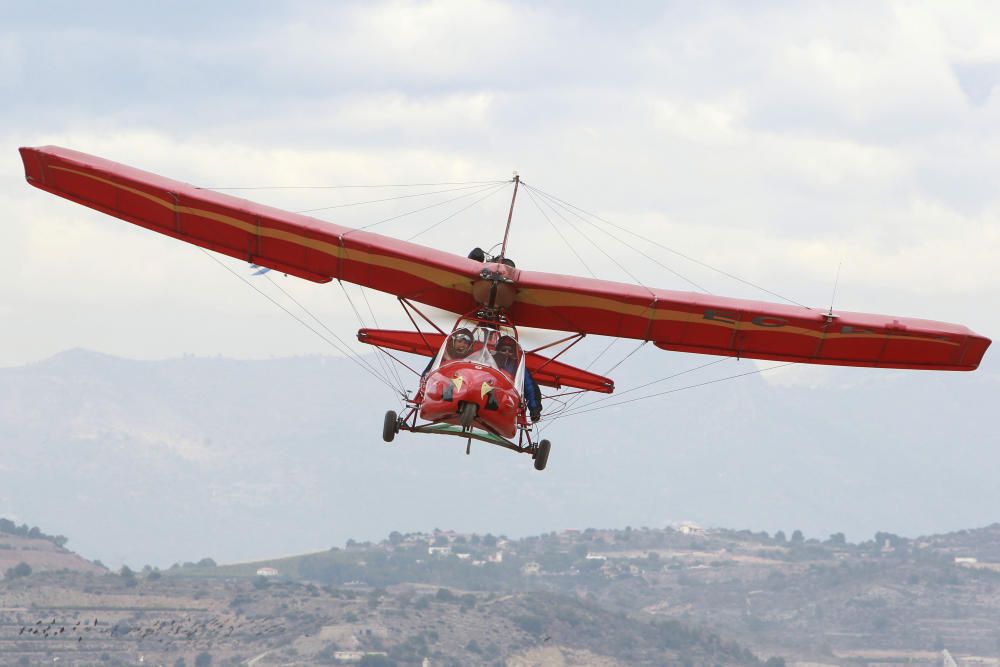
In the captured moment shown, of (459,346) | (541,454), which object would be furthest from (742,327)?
(459,346)

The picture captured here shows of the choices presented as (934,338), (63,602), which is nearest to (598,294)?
(934,338)

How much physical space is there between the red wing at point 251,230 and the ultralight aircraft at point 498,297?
0.03 m

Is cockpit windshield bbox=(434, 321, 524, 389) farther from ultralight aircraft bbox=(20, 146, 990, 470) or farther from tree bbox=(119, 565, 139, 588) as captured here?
tree bbox=(119, 565, 139, 588)

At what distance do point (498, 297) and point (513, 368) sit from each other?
7.95 feet

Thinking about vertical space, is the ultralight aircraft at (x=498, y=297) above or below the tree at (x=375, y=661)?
above

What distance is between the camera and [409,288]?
35.3 m

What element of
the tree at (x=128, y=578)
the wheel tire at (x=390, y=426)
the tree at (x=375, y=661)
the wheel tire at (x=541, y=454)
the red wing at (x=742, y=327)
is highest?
the tree at (x=128, y=578)

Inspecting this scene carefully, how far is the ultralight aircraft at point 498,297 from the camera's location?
33.7 metres

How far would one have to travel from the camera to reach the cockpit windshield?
30984 millimetres

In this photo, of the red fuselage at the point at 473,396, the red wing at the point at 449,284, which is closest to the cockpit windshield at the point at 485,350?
the red fuselage at the point at 473,396

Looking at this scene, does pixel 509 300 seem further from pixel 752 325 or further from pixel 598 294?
pixel 752 325

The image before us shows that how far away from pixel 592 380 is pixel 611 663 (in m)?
137

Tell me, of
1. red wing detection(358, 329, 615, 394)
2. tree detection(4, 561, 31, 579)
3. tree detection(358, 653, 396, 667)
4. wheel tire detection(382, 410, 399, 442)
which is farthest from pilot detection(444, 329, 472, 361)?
tree detection(4, 561, 31, 579)

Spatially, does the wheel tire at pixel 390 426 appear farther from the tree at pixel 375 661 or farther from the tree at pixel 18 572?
the tree at pixel 18 572
